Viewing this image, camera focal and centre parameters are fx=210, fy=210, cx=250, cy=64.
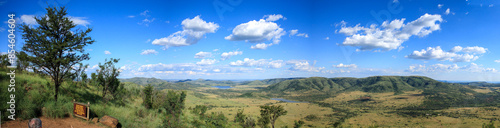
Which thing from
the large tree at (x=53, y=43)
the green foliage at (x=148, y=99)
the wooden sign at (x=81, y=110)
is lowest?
the green foliage at (x=148, y=99)

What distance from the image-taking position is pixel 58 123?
1305cm

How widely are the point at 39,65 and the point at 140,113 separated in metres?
10.3

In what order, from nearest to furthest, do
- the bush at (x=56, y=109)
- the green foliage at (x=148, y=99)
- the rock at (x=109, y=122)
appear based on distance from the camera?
1. the bush at (x=56, y=109)
2. the rock at (x=109, y=122)
3. the green foliage at (x=148, y=99)

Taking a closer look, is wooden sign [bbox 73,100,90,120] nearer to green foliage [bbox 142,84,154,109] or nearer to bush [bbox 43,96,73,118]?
bush [bbox 43,96,73,118]

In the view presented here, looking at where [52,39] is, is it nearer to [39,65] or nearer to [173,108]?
[39,65]

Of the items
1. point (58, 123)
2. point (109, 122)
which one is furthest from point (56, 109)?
point (109, 122)

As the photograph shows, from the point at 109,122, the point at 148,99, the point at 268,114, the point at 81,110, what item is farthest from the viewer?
the point at 268,114

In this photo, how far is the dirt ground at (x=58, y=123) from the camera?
37.8 feet

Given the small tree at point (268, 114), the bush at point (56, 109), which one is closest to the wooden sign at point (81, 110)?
the bush at point (56, 109)

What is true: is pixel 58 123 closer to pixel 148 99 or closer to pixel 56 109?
pixel 56 109

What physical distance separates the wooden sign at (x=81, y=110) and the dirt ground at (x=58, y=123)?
1.25ft

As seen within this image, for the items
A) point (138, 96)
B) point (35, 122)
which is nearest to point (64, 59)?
point (35, 122)

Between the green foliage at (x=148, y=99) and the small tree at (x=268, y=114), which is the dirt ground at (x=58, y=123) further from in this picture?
the small tree at (x=268, y=114)

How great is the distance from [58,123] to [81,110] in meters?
1.37
